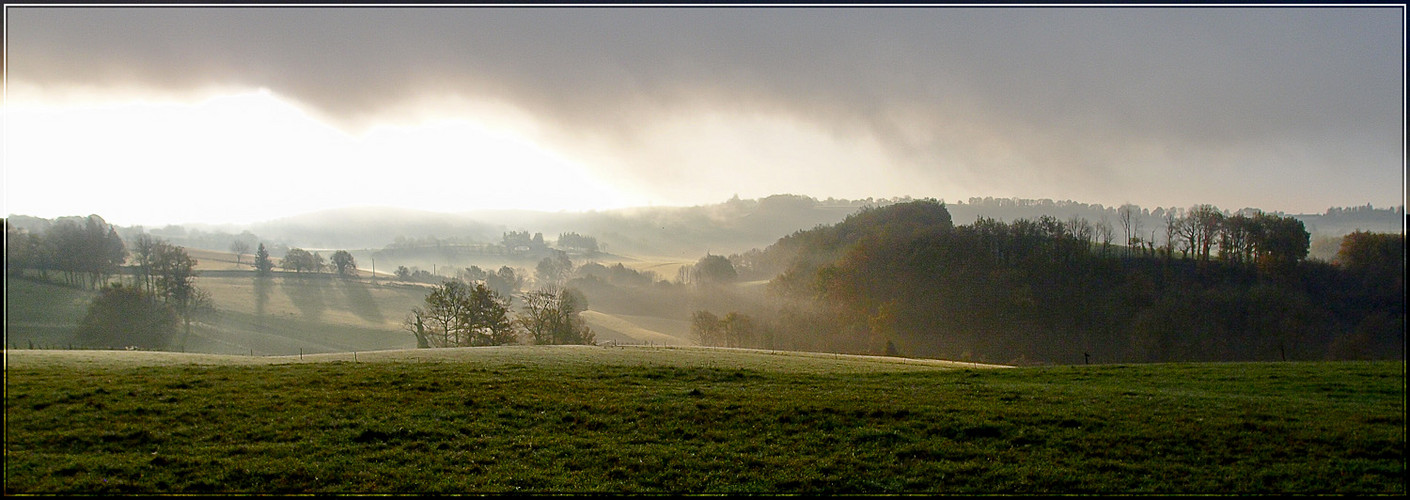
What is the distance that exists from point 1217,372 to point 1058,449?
21.9 metres

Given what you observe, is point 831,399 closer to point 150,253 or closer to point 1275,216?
point 1275,216

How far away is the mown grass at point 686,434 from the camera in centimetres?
1705

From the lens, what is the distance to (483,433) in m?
21.7

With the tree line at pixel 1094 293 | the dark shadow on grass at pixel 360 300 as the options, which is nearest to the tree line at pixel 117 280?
the dark shadow on grass at pixel 360 300

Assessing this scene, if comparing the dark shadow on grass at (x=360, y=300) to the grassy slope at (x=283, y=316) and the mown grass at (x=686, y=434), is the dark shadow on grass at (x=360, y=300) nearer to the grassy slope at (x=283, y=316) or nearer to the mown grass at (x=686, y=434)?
the grassy slope at (x=283, y=316)

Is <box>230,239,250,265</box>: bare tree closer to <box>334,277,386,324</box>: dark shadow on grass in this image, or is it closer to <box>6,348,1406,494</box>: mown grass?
<box>334,277,386,324</box>: dark shadow on grass

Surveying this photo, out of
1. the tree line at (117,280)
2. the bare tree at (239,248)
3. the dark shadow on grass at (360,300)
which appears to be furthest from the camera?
the bare tree at (239,248)

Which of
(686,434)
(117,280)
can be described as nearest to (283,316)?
(117,280)

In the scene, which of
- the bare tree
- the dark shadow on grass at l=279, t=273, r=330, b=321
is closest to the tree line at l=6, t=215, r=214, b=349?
the dark shadow on grass at l=279, t=273, r=330, b=321

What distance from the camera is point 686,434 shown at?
2150 cm

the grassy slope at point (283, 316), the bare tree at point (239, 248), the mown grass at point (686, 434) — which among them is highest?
the bare tree at point (239, 248)

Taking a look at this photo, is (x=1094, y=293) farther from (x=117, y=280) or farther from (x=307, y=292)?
(x=117, y=280)

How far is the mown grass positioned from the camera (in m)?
17.0

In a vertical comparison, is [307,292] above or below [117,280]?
below
